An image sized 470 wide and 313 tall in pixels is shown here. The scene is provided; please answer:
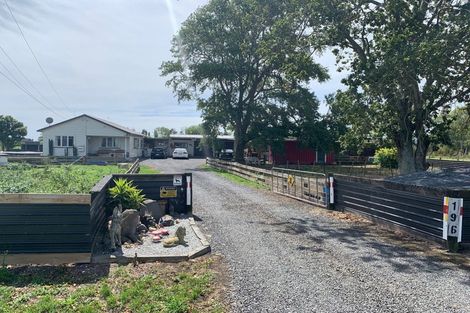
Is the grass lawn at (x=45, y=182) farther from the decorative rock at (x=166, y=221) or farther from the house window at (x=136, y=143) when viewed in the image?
the house window at (x=136, y=143)

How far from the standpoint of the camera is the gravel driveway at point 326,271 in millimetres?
4859

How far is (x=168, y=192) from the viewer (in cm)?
1102

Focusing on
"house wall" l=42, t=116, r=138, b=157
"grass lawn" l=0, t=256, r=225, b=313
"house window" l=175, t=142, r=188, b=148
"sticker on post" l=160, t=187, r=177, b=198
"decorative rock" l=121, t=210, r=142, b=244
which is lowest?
"grass lawn" l=0, t=256, r=225, b=313

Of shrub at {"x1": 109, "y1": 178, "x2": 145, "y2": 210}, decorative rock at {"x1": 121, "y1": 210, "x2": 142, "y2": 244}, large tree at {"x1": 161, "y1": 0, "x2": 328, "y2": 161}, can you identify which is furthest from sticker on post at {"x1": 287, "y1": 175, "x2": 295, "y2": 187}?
large tree at {"x1": 161, "y1": 0, "x2": 328, "y2": 161}

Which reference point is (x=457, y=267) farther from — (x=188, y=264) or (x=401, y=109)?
(x=401, y=109)

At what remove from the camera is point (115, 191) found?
29.6 feet

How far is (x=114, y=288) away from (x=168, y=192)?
5612 millimetres

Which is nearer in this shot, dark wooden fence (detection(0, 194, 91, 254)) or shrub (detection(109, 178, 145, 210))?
dark wooden fence (detection(0, 194, 91, 254))

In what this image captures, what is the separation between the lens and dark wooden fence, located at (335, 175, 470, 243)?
774 cm

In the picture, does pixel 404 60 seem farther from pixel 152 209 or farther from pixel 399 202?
pixel 152 209

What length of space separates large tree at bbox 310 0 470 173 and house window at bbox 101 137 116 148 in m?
31.2

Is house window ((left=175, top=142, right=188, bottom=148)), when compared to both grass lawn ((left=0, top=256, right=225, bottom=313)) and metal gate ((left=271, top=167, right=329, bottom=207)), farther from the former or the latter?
grass lawn ((left=0, top=256, right=225, bottom=313))

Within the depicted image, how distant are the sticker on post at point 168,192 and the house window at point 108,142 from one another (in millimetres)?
36721

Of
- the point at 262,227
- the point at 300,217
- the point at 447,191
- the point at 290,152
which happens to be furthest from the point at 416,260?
the point at 290,152
